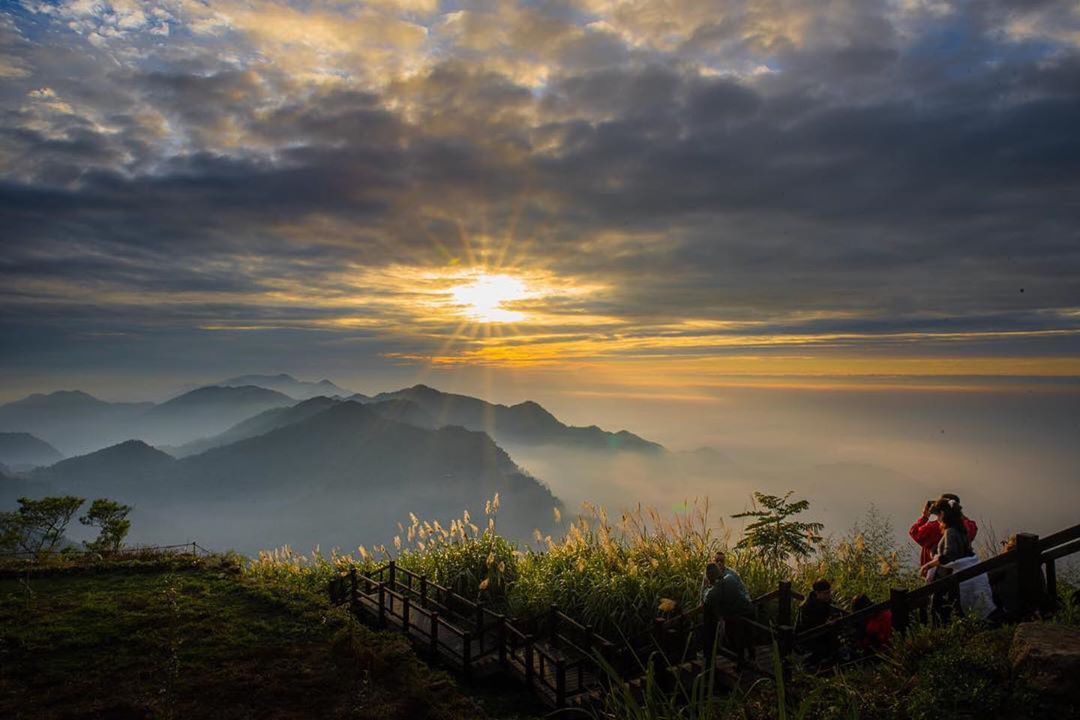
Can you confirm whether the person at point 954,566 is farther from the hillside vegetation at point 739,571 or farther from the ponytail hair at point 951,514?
the hillside vegetation at point 739,571

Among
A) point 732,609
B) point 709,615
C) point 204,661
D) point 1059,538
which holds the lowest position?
point 204,661

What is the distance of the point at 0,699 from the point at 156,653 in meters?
2.04

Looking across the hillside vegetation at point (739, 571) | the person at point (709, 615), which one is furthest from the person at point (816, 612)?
the person at point (709, 615)

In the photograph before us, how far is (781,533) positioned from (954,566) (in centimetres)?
658

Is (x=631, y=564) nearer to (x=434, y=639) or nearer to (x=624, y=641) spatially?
(x=624, y=641)

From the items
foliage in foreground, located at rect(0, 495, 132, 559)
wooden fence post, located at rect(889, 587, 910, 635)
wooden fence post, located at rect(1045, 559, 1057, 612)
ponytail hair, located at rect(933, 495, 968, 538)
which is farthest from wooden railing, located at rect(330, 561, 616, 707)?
foliage in foreground, located at rect(0, 495, 132, 559)

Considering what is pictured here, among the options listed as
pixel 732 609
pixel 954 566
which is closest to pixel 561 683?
pixel 732 609

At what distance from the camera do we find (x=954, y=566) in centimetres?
792

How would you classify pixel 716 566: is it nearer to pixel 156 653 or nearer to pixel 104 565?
pixel 156 653

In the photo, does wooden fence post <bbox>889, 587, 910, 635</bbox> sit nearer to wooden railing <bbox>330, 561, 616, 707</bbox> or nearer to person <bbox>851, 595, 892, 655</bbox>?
person <bbox>851, 595, 892, 655</bbox>

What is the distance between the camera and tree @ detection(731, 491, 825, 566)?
46.3 ft

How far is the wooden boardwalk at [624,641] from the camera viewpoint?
6.88 meters

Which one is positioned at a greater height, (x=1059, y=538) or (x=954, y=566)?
(x=1059, y=538)

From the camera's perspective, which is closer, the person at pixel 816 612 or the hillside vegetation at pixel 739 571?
the hillside vegetation at pixel 739 571
